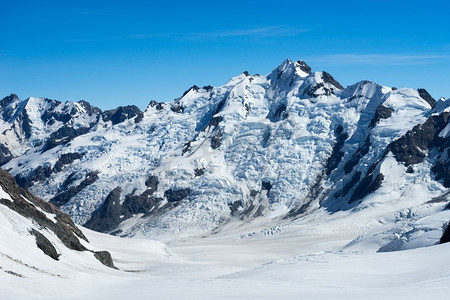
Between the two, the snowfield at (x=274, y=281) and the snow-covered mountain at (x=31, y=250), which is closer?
the snowfield at (x=274, y=281)

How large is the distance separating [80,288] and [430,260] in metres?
23.9

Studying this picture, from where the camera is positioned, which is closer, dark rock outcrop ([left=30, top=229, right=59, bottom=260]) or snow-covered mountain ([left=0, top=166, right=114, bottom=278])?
snow-covered mountain ([left=0, top=166, right=114, bottom=278])

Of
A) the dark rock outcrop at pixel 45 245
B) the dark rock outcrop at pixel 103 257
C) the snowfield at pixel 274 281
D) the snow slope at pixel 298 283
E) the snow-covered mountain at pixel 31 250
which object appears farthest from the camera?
the dark rock outcrop at pixel 103 257

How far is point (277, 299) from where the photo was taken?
29.2 metres

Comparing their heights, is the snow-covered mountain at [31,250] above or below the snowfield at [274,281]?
above

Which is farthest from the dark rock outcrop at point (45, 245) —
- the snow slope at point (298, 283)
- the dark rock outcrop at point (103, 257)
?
the dark rock outcrop at point (103, 257)

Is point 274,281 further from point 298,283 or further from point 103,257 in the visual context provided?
point 103,257

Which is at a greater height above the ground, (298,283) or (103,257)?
(103,257)

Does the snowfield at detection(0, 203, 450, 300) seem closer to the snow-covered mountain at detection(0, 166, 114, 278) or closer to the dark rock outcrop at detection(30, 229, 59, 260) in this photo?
the snow-covered mountain at detection(0, 166, 114, 278)

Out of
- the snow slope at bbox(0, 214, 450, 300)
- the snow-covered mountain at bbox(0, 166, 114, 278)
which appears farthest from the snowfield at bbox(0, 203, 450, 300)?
the snow-covered mountain at bbox(0, 166, 114, 278)

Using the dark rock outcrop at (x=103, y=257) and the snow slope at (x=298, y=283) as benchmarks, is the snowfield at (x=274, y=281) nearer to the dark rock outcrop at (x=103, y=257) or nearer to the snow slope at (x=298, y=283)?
the snow slope at (x=298, y=283)

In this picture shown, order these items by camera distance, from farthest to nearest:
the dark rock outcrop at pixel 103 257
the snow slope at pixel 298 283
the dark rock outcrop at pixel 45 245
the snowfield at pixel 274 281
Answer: the dark rock outcrop at pixel 103 257, the dark rock outcrop at pixel 45 245, the snowfield at pixel 274 281, the snow slope at pixel 298 283

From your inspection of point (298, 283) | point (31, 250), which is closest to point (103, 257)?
point (31, 250)

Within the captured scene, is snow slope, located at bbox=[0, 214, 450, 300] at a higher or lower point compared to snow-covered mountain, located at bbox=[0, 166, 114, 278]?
lower
